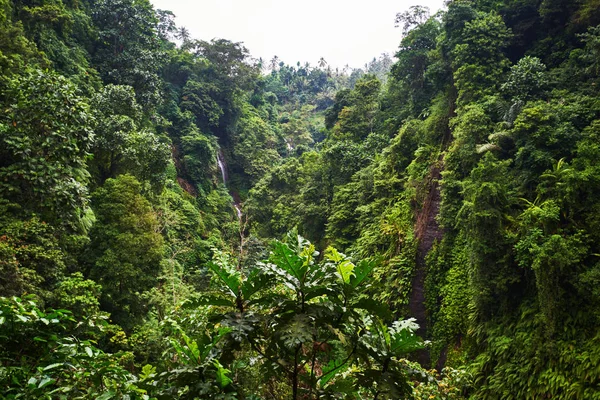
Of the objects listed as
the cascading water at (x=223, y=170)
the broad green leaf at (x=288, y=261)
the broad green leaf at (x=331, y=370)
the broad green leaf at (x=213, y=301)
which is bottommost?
the broad green leaf at (x=331, y=370)

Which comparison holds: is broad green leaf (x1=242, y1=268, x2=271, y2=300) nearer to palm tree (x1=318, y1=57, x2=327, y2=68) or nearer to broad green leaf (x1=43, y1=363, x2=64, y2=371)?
broad green leaf (x1=43, y1=363, x2=64, y2=371)

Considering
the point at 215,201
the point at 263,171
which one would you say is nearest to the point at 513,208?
the point at 215,201

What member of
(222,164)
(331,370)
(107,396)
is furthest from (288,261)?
(222,164)

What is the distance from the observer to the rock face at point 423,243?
985 cm

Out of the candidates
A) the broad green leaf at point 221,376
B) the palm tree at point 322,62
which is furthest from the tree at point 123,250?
the palm tree at point 322,62

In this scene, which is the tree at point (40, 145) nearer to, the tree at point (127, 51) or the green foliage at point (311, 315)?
the green foliage at point (311, 315)

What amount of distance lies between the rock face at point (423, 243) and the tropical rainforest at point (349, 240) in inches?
2.7

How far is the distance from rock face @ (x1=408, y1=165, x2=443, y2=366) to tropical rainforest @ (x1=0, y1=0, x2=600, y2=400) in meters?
0.07

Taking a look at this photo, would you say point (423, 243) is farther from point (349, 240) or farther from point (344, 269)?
point (344, 269)

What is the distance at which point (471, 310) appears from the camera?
828cm

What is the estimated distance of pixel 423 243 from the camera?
35.4ft

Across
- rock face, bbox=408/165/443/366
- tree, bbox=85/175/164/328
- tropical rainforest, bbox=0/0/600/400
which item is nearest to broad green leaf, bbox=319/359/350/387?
tropical rainforest, bbox=0/0/600/400

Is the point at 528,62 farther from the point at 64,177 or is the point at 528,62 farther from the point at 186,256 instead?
the point at 186,256

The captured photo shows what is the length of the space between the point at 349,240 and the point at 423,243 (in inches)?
166
